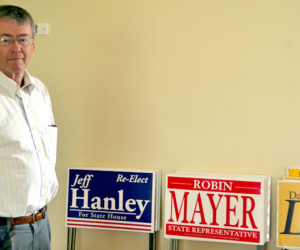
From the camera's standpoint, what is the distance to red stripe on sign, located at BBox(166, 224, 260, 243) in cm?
240

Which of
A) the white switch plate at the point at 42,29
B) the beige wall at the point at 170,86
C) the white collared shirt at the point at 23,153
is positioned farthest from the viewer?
the white switch plate at the point at 42,29

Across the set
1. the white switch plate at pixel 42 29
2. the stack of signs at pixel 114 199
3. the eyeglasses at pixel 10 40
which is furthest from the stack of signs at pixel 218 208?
the white switch plate at pixel 42 29

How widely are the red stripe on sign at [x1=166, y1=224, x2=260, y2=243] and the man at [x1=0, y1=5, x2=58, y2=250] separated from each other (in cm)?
67

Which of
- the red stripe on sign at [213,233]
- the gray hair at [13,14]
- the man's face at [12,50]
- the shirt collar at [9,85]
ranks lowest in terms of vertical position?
the red stripe on sign at [213,233]

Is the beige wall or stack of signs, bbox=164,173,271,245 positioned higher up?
the beige wall

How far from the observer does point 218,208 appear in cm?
247

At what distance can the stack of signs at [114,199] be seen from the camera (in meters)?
2.64

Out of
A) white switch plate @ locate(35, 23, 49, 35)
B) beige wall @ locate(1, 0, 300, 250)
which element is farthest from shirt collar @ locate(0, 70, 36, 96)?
white switch plate @ locate(35, 23, 49, 35)

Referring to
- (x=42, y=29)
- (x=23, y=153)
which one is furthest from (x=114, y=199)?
(x=42, y=29)

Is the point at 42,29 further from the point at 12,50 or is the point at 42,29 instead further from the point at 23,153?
the point at 23,153

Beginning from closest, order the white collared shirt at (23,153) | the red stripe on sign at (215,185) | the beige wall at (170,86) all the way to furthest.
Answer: the white collared shirt at (23,153) → the red stripe on sign at (215,185) → the beige wall at (170,86)

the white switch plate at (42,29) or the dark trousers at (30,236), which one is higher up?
the white switch plate at (42,29)

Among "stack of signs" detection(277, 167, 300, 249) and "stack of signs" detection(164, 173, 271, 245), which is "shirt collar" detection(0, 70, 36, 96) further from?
"stack of signs" detection(277, 167, 300, 249)

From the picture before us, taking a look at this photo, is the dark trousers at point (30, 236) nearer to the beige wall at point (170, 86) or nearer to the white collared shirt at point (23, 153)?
the white collared shirt at point (23, 153)
